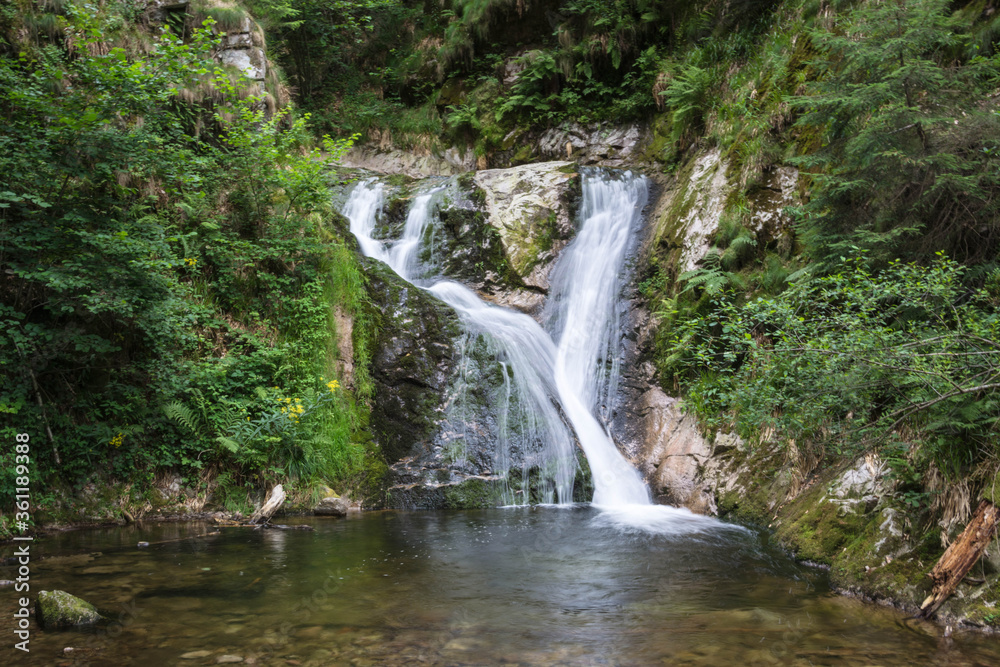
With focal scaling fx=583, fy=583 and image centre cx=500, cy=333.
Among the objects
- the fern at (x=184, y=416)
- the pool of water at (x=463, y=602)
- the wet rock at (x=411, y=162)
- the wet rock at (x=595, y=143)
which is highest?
the wet rock at (x=411, y=162)

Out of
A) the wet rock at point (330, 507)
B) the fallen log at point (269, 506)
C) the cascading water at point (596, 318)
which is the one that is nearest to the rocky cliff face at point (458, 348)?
the cascading water at point (596, 318)

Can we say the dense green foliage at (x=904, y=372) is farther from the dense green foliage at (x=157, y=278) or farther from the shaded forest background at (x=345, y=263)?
the dense green foliage at (x=157, y=278)

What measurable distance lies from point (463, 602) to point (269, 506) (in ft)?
12.8

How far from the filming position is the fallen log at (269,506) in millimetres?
7352

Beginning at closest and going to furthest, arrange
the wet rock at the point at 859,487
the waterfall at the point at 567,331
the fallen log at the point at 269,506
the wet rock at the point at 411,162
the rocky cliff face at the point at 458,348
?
the wet rock at the point at 859,487 < the fallen log at the point at 269,506 < the rocky cliff face at the point at 458,348 < the waterfall at the point at 567,331 < the wet rock at the point at 411,162

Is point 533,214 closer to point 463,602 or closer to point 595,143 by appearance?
point 595,143

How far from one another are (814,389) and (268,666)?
4411mm

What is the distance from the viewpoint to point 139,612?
419 cm

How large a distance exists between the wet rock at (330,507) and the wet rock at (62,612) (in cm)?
392

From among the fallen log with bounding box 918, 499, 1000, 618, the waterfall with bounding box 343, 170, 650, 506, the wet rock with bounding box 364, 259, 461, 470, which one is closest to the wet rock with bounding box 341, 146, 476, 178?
the waterfall with bounding box 343, 170, 650, 506

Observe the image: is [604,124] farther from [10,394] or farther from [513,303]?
[10,394]

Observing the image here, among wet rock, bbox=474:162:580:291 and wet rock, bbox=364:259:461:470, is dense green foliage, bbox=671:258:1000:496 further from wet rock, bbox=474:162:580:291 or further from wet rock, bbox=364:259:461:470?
wet rock, bbox=474:162:580:291

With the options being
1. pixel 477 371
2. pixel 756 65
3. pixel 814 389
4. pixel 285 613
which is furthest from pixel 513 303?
pixel 285 613

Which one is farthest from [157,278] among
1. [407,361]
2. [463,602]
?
[463,602]
